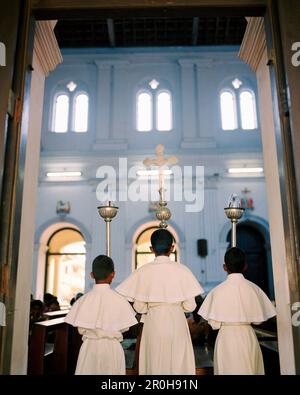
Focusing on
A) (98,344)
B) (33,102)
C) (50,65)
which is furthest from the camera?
(50,65)

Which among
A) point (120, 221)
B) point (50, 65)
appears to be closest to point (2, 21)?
point (50, 65)

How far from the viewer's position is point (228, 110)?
47.4ft

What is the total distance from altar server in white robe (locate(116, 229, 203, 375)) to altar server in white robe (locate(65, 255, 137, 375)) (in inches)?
6.7

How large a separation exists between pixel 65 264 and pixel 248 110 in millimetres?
7995

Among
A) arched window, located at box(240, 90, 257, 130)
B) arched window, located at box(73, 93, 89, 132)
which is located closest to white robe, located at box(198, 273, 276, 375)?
arched window, located at box(240, 90, 257, 130)

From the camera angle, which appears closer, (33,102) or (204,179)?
(33,102)

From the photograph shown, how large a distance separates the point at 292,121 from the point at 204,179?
34.4ft

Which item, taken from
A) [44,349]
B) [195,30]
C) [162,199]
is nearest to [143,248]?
[195,30]

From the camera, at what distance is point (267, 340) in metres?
5.30

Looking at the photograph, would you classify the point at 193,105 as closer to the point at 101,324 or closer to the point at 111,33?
the point at 111,33

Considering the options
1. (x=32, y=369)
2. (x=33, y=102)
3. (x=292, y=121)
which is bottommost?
(x=32, y=369)

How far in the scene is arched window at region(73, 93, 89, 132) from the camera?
47.2ft

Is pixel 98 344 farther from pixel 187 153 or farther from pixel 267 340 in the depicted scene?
pixel 187 153

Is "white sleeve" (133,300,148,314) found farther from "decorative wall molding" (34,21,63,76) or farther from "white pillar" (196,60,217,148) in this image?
"white pillar" (196,60,217,148)
